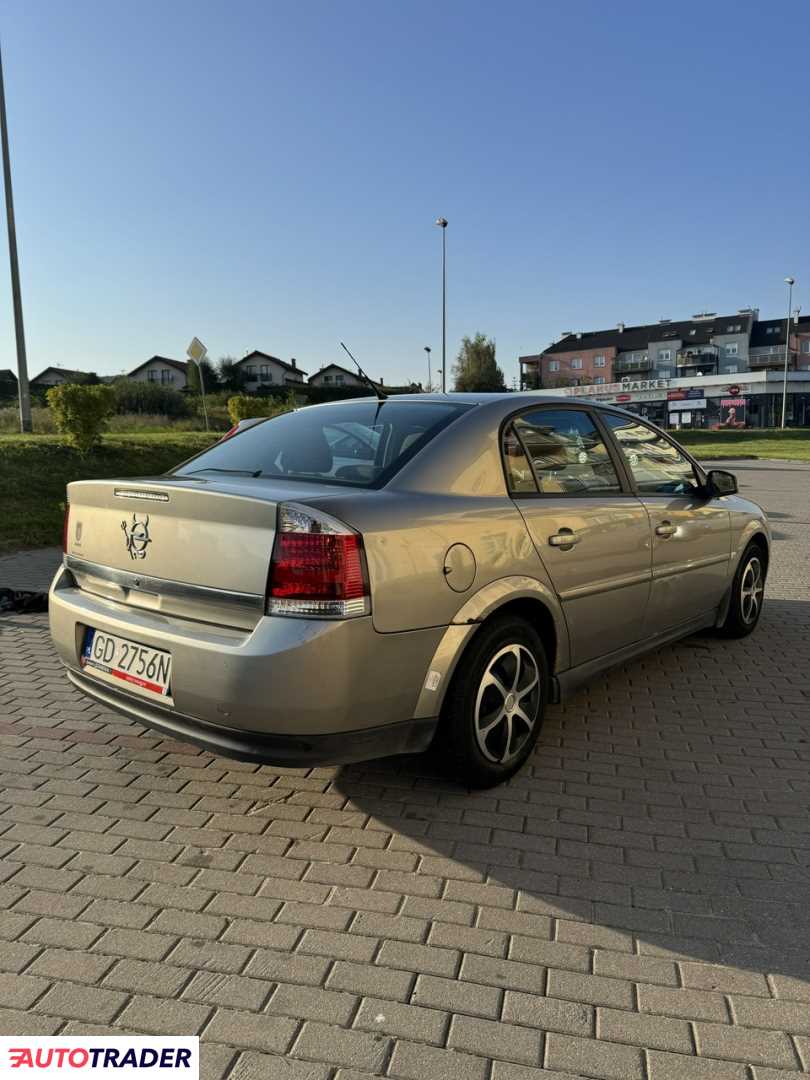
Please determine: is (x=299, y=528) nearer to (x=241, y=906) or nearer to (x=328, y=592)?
(x=328, y=592)

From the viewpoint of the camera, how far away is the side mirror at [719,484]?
16.0 feet

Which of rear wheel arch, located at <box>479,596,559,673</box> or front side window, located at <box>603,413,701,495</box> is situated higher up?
front side window, located at <box>603,413,701,495</box>

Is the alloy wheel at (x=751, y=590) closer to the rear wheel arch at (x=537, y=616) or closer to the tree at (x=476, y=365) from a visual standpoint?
the rear wheel arch at (x=537, y=616)

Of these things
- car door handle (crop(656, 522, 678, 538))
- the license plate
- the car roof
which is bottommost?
the license plate

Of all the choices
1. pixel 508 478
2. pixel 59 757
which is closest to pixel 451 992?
pixel 508 478

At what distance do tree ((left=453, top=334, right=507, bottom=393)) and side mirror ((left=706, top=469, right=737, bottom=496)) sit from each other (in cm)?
7606

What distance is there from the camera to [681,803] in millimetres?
3188

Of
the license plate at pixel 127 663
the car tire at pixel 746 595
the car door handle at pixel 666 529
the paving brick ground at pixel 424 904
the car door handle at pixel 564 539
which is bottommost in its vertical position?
the paving brick ground at pixel 424 904

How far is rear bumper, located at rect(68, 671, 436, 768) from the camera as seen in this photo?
2.61m

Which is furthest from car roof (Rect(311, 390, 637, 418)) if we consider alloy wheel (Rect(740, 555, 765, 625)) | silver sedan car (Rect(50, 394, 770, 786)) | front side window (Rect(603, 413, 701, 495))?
alloy wheel (Rect(740, 555, 765, 625))

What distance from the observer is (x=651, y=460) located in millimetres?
4512

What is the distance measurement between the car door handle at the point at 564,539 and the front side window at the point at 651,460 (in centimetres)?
86

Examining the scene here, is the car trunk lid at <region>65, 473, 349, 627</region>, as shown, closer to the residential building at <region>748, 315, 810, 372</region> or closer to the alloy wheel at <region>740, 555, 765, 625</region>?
the alloy wheel at <region>740, 555, 765, 625</region>

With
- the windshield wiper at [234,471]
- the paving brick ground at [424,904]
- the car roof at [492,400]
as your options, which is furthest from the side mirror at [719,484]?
the windshield wiper at [234,471]
